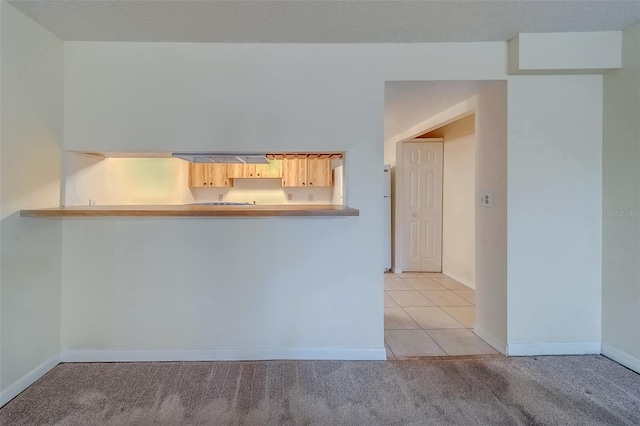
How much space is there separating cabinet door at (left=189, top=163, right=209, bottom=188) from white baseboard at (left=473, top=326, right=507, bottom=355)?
14.8ft

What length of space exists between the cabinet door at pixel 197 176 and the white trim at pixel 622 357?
5.30 m

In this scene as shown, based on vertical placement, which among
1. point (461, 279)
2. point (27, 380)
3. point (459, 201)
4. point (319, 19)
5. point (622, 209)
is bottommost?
point (27, 380)

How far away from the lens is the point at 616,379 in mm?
2115

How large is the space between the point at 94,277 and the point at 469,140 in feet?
14.6

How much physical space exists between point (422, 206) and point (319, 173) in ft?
5.64

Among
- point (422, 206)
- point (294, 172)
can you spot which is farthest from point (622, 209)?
point (294, 172)

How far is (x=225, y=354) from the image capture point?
2.36m

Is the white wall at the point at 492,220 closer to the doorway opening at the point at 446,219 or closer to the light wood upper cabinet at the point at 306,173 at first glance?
the doorway opening at the point at 446,219

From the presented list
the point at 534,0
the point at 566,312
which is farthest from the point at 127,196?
the point at 566,312

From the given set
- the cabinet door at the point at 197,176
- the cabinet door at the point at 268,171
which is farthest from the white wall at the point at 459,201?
the cabinet door at the point at 197,176

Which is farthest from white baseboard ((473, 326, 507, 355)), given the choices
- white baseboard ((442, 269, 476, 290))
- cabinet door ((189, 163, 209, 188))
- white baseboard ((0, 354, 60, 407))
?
cabinet door ((189, 163, 209, 188))

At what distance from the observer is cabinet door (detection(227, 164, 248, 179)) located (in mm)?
5465

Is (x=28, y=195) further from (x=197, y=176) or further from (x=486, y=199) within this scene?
(x=197, y=176)

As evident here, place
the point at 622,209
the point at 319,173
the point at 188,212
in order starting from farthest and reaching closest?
the point at 319,173
the point at 622,209
the point at 188,212
